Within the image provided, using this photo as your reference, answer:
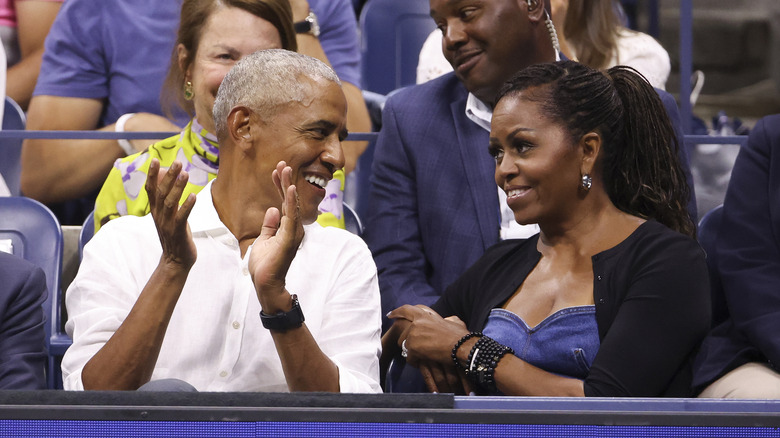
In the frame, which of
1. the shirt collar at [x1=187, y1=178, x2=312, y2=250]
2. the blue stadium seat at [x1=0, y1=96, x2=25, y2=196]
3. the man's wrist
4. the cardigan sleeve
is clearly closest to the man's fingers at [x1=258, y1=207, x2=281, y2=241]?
the man's wrist

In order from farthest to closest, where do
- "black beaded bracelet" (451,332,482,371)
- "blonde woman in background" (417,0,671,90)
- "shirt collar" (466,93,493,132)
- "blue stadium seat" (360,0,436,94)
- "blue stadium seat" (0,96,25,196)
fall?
"blue stadium seat" (360,0,436,94), "blonde woman in background" (417,0,671,90), "blue stadium seat" (0,96,25,196), "shirt collar" (466,93,493,132), "black beaded bracelet" (451,332,482,371)

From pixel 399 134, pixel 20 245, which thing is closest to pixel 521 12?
pixel 399 134

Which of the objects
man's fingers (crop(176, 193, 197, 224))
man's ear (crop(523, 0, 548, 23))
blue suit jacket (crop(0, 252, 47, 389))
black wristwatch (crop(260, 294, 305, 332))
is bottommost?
blue suit jacket (crop(0, 252, 47, 389))

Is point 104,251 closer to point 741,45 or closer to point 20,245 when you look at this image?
point 20,245

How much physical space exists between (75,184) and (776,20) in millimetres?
6922

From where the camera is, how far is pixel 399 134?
7.82 ft

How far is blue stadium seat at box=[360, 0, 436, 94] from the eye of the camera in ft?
12.1

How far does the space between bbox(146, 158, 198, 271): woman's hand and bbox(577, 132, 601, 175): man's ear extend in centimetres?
73

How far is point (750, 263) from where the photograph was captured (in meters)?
1.99

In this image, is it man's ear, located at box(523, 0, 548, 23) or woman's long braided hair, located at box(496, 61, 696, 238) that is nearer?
woman's long braided hair, located at box(496, 61, 696, 238)

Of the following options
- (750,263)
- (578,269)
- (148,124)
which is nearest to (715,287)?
(750,263)

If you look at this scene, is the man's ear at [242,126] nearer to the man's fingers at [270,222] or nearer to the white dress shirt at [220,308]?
the white dress shirt at [220,308]

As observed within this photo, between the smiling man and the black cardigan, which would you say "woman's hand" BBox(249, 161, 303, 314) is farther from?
the smiling man

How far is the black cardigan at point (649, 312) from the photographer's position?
167cm
